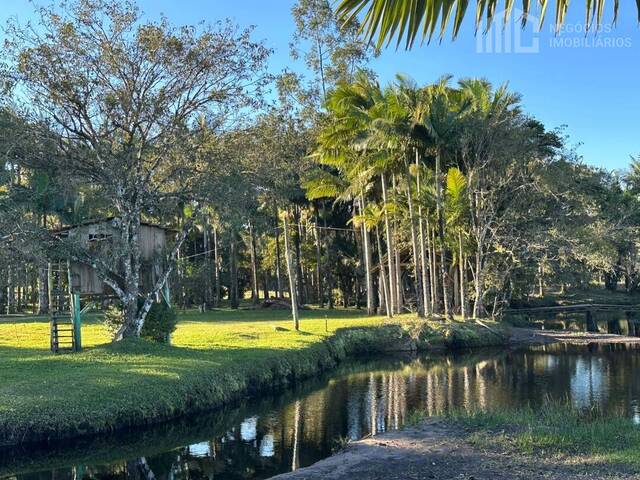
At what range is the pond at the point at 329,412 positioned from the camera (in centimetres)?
1252

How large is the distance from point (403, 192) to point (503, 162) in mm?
6564

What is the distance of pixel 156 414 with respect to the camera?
1492 cm

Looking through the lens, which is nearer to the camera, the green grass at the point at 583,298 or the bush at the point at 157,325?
the bush at the point at 157,325

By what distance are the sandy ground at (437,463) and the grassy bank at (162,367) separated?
555 centimetres

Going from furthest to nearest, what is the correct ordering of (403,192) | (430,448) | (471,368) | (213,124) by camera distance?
(403,192), (471,368), (213,124), (430,448)

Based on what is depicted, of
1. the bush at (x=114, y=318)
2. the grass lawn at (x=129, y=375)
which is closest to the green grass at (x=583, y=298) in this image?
the grass lawn at (x=129, y=375)

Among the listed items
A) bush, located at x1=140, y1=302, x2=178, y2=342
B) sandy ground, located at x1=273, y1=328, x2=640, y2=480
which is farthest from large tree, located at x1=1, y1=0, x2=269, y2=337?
sandy ground, located at x1=273, y1=328, x2=640, y2=480

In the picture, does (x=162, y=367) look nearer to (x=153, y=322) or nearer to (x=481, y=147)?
(x=153, y=322)

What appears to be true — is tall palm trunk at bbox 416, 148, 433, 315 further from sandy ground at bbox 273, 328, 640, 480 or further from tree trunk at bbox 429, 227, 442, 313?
sandy ground at bbox 273, 328, 640, 480

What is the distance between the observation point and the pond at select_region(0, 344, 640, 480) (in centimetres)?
1252

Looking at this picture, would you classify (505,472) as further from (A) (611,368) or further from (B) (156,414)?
(A) (611,368)

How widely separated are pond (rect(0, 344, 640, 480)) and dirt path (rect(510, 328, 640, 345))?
129 inches

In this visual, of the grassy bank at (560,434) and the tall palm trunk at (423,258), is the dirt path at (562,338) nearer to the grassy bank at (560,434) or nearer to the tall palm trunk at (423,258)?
the tall palm trunk at (423,258)

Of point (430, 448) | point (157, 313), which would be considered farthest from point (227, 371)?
point (430, 448)
